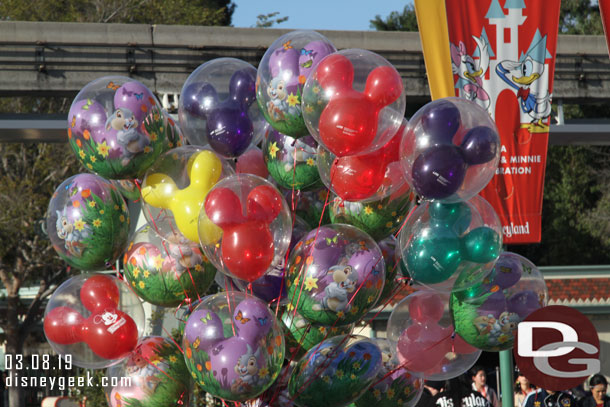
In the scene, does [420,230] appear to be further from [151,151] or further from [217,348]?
[151,151]

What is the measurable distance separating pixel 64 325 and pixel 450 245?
2461 millimetres

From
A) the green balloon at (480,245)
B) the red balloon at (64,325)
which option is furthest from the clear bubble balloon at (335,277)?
the red balloon at (64,325)

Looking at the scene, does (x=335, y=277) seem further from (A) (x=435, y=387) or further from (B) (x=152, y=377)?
(A) (x=435, y=387)

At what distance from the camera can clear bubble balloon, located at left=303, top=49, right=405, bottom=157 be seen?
489 centimetres

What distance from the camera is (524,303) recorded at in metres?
5.53

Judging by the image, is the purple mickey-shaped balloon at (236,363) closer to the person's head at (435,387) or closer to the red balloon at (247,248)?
the red balloon at (247,248)

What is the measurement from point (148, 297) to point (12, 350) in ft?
45.7

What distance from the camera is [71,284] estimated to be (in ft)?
18.5

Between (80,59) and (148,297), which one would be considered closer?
(148,297)

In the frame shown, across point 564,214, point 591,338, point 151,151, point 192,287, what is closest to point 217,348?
point 192,287

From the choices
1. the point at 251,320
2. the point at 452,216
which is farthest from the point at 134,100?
the point at 452,216

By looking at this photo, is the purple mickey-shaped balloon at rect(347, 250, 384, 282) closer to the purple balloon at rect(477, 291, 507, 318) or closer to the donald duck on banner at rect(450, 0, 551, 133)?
the purple balloon at rect(477, 291, 507, 318)

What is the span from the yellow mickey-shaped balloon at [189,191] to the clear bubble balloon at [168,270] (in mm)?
162

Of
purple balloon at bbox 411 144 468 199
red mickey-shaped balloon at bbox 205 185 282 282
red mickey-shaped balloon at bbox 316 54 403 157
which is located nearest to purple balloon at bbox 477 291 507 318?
purple balloon at bbox 411 144 468 199
